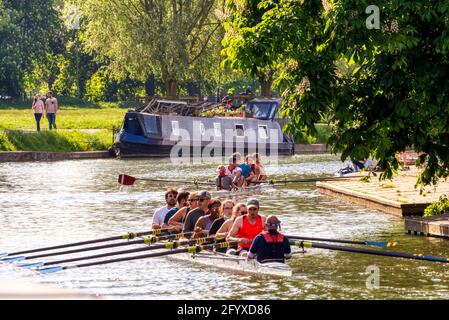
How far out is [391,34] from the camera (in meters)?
23.2

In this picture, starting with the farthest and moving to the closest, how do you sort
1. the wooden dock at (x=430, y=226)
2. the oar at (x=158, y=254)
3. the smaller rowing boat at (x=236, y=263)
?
the wooden dock at (x=430, y=226) < the oar at (x=158, y=254) < the smaller rowing boat at (x=236, y=263)

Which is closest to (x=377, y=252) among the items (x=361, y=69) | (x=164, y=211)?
(x=361, y=69)

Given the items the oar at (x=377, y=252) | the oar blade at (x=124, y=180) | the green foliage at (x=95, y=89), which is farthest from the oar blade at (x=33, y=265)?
the green foliage at (x=95, y=89)

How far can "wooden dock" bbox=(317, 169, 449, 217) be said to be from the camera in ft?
104

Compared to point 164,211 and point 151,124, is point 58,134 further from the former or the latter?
point 164,211

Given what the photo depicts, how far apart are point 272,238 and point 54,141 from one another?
39497 millimetres

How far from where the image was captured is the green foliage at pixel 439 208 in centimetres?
2895

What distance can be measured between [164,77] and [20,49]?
2103 centimetres

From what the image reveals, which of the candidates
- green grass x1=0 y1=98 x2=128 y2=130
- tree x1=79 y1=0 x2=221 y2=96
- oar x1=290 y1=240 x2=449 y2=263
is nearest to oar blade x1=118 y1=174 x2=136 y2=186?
oar x1=290 y1=240 x2=449 y2=263

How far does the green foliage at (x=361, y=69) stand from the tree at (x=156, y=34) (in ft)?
129

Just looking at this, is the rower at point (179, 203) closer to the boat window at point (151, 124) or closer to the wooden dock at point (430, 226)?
the wooden dock at point (430, 226)

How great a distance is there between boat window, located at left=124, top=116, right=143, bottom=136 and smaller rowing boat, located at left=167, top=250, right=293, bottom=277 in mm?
36038

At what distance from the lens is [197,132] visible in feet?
207

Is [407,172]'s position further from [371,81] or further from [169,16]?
[169,16]
